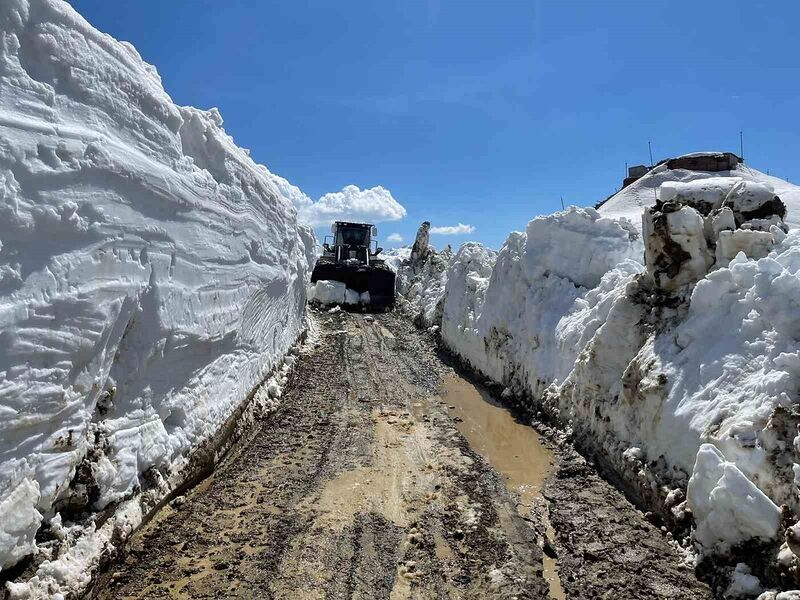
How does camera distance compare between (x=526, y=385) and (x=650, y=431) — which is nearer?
(x=650, y=431)

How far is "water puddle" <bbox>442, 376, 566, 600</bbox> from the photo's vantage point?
5.72m

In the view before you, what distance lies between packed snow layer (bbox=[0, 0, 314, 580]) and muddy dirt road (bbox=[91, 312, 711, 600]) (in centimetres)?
73

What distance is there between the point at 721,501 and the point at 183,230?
5.83m

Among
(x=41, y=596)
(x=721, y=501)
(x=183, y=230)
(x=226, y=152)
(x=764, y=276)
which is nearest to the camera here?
(x=41, y=596)

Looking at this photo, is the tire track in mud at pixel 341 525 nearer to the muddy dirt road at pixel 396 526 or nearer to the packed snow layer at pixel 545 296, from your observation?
the muddy dirt road at pixel 396 526

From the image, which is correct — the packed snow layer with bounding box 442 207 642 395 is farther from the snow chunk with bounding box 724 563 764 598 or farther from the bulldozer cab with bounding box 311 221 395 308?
the bulldozer cab with bounding box 311 221 395 308

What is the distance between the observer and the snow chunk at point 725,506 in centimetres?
364

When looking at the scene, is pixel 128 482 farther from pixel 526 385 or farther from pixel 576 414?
pixel 526 385

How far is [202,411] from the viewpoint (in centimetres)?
624

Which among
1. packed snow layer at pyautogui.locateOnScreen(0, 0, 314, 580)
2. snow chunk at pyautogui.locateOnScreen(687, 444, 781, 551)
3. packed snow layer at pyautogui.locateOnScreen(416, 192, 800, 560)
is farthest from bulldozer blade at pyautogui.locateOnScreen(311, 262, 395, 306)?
snow chunk at pyautogui.locateOnScreen(687, 444, 781, 551)

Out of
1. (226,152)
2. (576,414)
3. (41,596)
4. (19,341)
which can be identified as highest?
(226,152)

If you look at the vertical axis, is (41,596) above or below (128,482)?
below

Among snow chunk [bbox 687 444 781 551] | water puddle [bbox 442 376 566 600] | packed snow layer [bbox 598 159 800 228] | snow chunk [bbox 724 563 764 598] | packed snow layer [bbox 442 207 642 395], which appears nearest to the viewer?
snow chunk [bbox 724 563 764 598]

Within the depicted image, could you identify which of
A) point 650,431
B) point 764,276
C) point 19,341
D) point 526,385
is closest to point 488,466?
point 650,431
